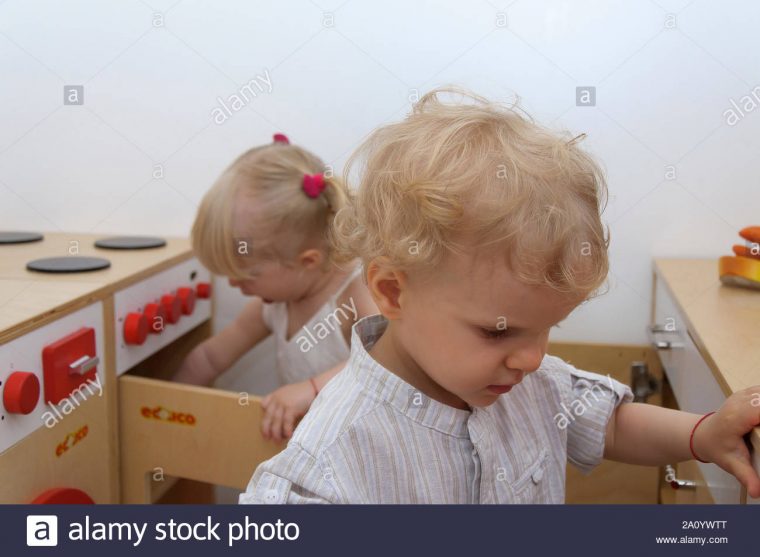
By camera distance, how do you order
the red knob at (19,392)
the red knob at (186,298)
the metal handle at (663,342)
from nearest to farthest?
1. the red knob at (19,392)
2. the metal handle at (663,342)
3. the red knob at (186,298)

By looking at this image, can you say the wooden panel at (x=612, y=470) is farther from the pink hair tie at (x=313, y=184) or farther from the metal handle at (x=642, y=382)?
the pink hair tie at (x=313, y=184)

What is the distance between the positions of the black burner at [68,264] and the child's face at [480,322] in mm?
671

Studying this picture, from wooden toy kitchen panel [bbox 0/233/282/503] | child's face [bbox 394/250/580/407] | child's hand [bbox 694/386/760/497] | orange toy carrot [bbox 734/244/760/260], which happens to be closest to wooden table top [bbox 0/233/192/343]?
wooden toy kitchen panel [bbox 0/233/282/503]

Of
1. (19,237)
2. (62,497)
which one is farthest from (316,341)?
(19,237)

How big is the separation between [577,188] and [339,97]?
0.83m

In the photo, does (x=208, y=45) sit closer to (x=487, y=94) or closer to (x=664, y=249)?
(x=487, y=94)

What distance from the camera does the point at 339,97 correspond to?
1.37 metres

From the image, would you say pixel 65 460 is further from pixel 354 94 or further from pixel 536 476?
pixel 354 94

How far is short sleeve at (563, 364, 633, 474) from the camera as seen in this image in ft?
2.50

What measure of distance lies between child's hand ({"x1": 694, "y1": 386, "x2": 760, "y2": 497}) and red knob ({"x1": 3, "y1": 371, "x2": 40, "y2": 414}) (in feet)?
2.33

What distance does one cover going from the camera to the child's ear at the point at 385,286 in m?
0.66

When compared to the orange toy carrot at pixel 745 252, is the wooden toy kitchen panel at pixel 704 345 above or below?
below

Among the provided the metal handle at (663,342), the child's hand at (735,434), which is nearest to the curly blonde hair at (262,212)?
the metal handle at (663,342)

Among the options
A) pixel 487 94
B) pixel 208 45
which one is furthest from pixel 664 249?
pixel 208 45
